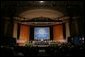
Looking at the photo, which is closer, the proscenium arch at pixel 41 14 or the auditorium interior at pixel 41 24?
the auditorium interior at pixel 41 24

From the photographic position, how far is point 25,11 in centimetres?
757

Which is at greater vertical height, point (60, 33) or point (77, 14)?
point (77, 14)

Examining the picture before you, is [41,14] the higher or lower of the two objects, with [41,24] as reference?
higher

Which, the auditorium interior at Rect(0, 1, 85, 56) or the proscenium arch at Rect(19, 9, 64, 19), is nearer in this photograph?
the auditorium interior at Rect(0, 1, 85, 56)

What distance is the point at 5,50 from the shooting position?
267cm

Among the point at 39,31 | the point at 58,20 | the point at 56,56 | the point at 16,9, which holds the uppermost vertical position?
the point at 16,9

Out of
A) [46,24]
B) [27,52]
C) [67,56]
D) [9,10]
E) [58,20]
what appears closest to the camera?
[67,56]

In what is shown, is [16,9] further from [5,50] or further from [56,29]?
[5,50]

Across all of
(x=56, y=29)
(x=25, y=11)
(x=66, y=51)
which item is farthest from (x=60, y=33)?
(x=66, y=51)

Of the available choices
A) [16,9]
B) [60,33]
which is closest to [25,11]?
[16,9]

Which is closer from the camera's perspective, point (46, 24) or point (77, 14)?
point (77, 14)

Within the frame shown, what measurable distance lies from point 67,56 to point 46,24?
244 inches

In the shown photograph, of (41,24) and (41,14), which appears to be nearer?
(41,14)

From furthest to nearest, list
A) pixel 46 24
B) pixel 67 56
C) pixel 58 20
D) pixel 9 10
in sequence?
pixel 46 24 → pixel 58 20 → pixel 9 10 → pixel 67 56
